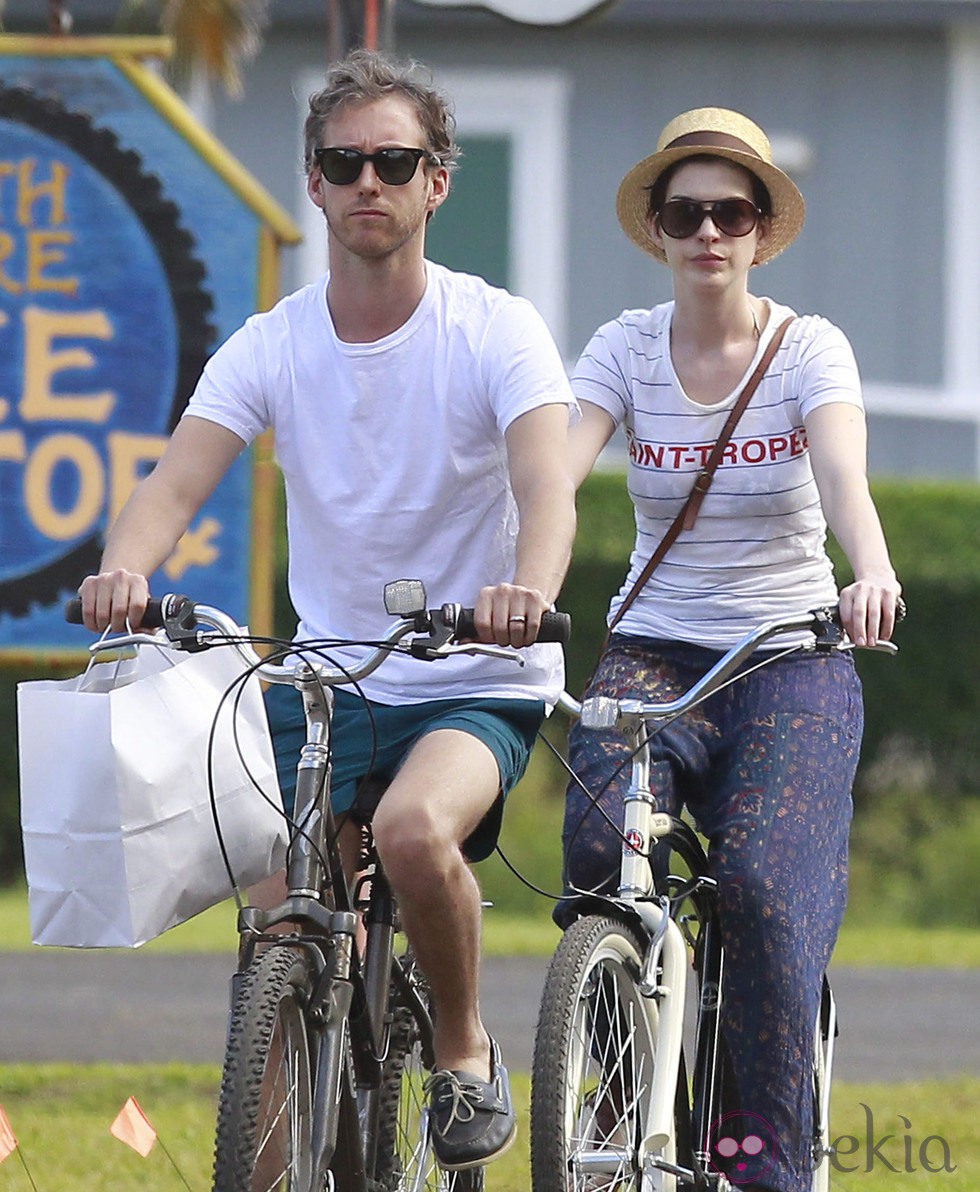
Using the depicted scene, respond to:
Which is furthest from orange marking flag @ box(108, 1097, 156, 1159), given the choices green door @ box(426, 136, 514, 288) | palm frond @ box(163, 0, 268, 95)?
green door @ box(426, 136, 514, 288)

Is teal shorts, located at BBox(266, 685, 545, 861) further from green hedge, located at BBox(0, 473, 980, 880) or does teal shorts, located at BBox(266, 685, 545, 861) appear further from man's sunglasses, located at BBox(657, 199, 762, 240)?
green hedge, located at BBox(0, 473, 980, 880)

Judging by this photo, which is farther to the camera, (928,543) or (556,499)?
(928,543)

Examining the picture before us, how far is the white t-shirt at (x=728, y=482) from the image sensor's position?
4.38 m

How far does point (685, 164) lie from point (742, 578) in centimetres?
86

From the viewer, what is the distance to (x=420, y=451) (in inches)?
160

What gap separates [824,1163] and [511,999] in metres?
3.74

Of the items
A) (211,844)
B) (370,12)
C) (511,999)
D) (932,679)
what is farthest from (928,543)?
(211,844)

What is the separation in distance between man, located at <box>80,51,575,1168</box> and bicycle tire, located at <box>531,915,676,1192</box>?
0.55 feet

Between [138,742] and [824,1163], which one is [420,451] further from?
[824,1163]

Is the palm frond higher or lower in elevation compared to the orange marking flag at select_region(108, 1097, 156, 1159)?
higher

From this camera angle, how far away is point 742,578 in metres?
4.45

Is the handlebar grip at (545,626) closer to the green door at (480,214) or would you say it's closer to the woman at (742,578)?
the woman at (742,578)

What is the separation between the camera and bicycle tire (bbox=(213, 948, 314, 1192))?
10.9ft

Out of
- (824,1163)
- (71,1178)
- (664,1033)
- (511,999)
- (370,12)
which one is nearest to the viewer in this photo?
(664,1033)
